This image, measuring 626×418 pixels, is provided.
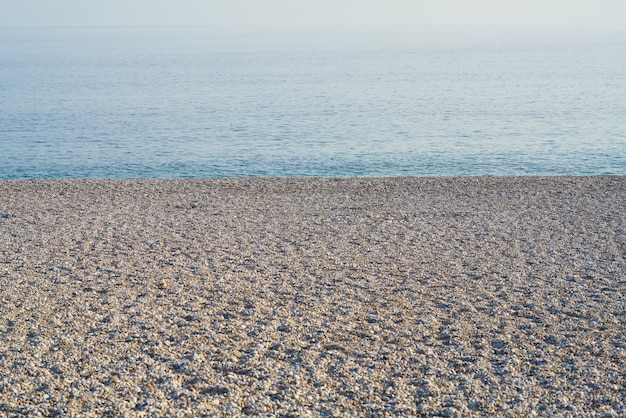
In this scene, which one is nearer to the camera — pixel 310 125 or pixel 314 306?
pixel 314 306

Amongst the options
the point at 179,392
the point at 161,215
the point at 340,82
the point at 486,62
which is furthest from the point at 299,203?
the point at 486,62

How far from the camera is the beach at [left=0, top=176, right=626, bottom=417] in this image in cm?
488

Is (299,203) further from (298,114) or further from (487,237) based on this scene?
(298,114)

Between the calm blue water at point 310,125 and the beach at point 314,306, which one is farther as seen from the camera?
the calm blue water at point 310,125

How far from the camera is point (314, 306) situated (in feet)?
21.7

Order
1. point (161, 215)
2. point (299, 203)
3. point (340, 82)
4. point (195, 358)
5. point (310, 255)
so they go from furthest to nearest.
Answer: point (340, 82) → point (299, 203) → point (161, 215) → point (310, 255) → point (195, 358)

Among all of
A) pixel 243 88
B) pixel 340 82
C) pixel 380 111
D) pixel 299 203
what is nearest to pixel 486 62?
pixel 340 82

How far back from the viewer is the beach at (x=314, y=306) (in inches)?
192

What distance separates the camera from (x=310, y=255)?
8.42 m

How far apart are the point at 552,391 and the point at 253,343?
226 cm

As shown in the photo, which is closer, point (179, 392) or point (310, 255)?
point (179, 392)

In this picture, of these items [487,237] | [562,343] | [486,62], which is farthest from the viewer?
[486,62]

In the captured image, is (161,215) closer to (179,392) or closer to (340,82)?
(179,392)

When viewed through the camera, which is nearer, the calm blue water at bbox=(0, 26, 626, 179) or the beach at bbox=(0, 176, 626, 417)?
the beach at bbox=(0, 176, 626, 417)
